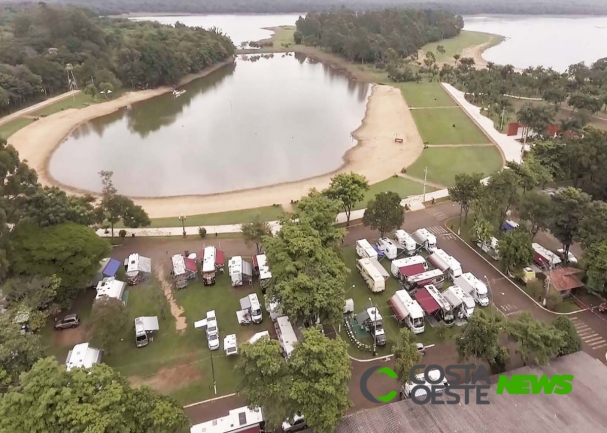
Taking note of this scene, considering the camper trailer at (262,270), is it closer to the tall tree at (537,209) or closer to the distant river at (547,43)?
the tall tree at (537,209)

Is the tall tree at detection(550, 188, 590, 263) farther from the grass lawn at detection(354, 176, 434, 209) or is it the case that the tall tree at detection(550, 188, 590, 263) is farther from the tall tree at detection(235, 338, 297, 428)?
the tall tree at detection(235, 338, 297, 428)

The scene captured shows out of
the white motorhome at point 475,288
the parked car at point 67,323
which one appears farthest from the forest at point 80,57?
the white motorhome at point 475,288

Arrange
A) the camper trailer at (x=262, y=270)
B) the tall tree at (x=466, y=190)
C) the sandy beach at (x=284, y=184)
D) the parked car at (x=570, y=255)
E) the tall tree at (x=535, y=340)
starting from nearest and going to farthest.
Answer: the tall tree at (x=535, y=340) → the camper trailer at (x=262, y=270) → the parked car at (x=570, y=255) → the tall tree at (x=466, y=190) → the sandy beach at (x=284, y=184)

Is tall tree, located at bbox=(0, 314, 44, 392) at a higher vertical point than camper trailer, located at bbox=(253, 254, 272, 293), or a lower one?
higher

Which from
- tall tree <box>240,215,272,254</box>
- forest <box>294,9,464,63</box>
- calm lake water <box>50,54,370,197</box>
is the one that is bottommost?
calm lake water <box>50,54,370,197</box>

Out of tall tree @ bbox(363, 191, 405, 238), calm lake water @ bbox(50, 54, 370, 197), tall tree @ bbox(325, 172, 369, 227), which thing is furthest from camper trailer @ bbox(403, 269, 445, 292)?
calm lake water @ bbox(50, 54, 370, 197)

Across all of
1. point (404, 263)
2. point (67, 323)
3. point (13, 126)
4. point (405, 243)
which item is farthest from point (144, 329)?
point (13, 126)
